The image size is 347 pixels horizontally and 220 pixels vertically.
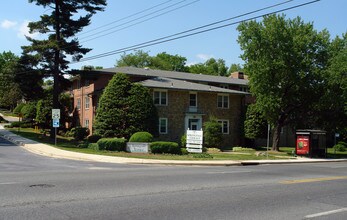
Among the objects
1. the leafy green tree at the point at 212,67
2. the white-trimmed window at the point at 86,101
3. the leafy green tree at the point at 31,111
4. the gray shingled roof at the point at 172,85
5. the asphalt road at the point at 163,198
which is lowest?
the asphalt road at the point at 163,198

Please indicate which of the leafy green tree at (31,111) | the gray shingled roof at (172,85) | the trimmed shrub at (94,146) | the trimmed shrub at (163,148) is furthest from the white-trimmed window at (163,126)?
the leafy green tree at (31,111)

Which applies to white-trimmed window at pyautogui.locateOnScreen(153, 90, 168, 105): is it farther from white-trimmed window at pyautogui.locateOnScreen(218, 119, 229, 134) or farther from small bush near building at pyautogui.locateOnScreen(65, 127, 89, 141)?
small bush near building at pyautogui.locateOnScreen(65, 127, 89, 141)

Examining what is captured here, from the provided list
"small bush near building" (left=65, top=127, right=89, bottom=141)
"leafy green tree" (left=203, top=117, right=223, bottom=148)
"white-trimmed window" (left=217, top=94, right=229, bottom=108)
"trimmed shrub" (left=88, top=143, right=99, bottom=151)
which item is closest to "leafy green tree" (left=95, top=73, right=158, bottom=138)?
"trimmed shrub" (left=88, top=143, right=99, bottom=151)

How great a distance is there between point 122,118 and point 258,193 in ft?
78.7

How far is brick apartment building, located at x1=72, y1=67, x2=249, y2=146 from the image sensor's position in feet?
130

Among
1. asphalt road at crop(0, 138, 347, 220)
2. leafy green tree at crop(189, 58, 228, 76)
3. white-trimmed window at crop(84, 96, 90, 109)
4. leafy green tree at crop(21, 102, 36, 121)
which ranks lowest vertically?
asphalt road at crop(0, 138, 347, 220)

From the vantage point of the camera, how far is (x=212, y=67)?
360 ft

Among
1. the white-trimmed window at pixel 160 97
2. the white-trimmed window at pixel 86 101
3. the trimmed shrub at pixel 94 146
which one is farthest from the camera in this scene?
the white-trimmed window at pixel 86 101

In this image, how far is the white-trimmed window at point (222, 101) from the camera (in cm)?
4305

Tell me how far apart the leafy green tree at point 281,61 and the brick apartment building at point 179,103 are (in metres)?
4.99

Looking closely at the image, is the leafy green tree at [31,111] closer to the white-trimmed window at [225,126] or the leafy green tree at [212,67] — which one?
the white-trimmed window at [225,126]

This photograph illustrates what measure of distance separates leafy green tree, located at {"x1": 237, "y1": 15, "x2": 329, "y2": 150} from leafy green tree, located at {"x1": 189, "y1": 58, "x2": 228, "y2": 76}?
65390 millimetres

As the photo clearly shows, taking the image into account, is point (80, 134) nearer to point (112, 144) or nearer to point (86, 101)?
point (86, 101)

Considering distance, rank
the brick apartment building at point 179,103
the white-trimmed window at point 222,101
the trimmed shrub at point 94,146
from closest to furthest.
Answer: the trimmed shrub at point 94,146, the brick apartment building at point 179,103, the white-trimmed window at point 222,101
